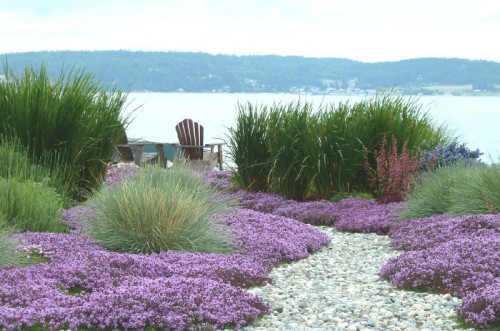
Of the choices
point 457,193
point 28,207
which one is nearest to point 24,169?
point 28,207

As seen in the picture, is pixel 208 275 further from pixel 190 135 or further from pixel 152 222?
pixel 190 135

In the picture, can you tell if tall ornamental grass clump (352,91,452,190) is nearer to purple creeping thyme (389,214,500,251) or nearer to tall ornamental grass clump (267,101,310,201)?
tall ornamental grass clump (267,101,310,201)

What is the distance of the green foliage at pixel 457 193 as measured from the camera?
932 centimetres

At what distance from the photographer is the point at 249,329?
5.41 m

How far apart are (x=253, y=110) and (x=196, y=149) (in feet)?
16.9

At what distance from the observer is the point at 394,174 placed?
37.2 ft

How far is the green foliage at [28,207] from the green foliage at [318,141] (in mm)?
4296

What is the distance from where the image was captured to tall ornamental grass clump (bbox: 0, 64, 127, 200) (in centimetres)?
995

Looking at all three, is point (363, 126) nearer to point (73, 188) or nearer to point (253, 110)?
point (253, 110)

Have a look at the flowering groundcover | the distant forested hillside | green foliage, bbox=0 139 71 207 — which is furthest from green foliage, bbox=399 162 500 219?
the distant forested hillside

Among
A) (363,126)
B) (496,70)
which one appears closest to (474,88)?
(496,70)

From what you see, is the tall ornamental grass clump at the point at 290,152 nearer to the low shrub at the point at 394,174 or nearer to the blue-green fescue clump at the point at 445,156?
the low shrub at the point at 394,174

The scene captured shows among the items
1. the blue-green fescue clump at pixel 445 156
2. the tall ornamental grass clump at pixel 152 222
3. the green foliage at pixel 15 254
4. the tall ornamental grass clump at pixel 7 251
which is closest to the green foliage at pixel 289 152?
the blue-green fescue clump at pixel 445 156

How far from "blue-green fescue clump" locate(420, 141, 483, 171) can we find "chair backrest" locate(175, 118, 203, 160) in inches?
230
